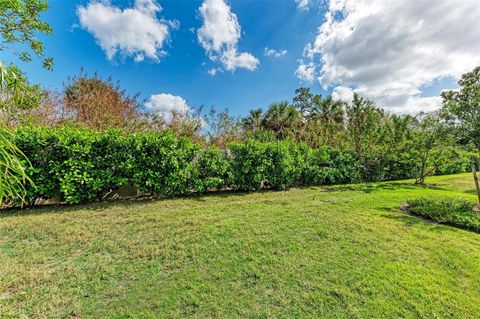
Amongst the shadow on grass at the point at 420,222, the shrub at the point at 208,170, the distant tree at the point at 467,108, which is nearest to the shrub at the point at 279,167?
the shrub at the point at 208,170

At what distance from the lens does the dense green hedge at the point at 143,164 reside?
5.36m

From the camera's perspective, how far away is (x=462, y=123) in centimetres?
546

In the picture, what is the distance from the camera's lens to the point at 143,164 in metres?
6.19

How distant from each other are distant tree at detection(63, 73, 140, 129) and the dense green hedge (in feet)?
9.16

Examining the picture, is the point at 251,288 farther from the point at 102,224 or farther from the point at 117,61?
the point at 117,61

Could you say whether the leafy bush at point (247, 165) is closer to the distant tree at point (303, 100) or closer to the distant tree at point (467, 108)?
the distant tree at point (467, 108)

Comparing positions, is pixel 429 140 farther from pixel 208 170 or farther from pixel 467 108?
pixel 208 170

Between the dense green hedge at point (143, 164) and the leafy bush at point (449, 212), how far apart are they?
156 inches

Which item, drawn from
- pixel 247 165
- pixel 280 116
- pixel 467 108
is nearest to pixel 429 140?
pixel 467 108

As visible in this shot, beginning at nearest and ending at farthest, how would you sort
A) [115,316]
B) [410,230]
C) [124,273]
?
[115,316]
[124,273]
[410,230]

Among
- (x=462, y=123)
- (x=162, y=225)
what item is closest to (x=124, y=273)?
(x=162, y=225)

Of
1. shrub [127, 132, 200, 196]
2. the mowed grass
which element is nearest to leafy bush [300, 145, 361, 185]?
the mowed grass

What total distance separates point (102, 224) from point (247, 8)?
8.87 meters

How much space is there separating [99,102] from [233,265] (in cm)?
969
